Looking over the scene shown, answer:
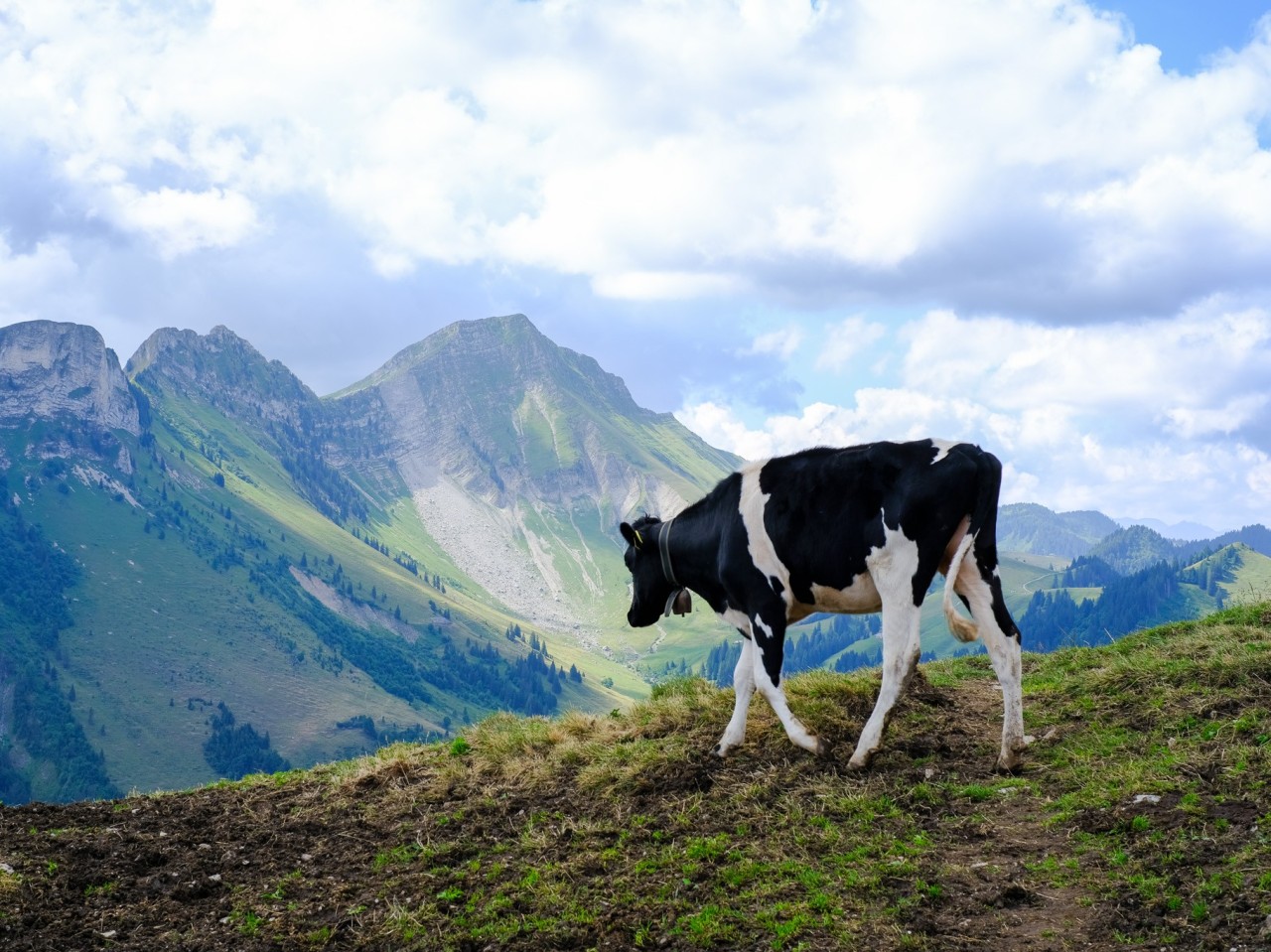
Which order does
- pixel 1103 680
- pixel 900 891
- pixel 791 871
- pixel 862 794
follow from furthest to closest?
pixel 1103 680 < pixel 862 794 < pixel 791 871 < pixel 900 891

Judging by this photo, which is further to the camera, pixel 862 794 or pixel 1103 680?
pixel 1103 680

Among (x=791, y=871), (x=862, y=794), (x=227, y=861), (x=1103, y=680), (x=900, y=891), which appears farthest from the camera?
(x=1103, y=680)

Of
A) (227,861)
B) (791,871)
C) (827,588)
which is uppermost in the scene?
(827,588)

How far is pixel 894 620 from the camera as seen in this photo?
11.5 m

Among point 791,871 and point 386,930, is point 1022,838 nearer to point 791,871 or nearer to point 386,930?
point 791,871

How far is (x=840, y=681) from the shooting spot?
14.2m

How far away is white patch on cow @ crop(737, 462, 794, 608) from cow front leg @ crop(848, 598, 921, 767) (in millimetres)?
1327

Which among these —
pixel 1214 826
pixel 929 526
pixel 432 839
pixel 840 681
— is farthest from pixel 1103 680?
pixel 432 839

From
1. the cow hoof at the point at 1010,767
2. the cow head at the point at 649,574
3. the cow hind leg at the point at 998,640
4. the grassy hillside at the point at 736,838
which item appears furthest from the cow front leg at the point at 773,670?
the cow head at the point at 649,574

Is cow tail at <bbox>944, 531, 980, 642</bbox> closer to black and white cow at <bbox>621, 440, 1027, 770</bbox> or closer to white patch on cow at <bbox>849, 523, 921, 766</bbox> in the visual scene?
black and white cow at <bbox>621, 440, 1027, 770</bbox>

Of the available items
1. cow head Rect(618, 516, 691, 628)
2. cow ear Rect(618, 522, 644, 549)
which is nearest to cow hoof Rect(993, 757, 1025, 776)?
cow head Rect(618, 516, 691, 628)

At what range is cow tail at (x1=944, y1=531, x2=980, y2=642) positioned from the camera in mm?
11359

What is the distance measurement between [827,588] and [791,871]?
3669 millimetres

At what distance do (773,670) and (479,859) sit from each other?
3.98 m
